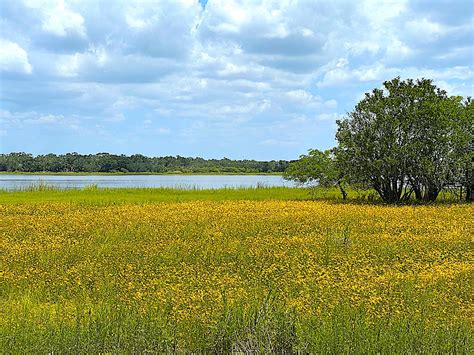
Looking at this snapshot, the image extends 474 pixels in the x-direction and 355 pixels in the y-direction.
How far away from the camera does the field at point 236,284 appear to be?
718 centimetres

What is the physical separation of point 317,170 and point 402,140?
5.95m

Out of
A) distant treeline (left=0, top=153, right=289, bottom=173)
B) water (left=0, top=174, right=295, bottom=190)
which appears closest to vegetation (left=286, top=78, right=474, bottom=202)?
water (left=0, top=174, right=295, bottom=190)

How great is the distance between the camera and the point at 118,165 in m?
127

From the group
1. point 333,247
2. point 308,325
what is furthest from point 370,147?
point 308,325

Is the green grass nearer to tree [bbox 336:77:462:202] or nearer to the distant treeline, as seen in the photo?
tree [bbox 336:77:462:202]

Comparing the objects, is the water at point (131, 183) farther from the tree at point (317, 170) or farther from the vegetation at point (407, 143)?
the vegetation at point (407, 143)

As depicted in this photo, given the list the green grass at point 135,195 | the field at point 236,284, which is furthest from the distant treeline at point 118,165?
the field at point 236,284

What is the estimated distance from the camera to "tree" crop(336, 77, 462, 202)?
1202 inches

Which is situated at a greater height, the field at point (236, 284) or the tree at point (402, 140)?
the tree at point (402, 140)

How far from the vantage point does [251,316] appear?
768 cm

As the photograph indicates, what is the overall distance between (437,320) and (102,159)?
12543 cm

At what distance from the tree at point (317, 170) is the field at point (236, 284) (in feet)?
40.8

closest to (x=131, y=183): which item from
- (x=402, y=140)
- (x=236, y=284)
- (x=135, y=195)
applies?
(x=135, y=195)

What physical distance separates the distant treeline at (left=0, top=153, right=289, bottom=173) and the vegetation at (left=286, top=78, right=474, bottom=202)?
80516 mm
